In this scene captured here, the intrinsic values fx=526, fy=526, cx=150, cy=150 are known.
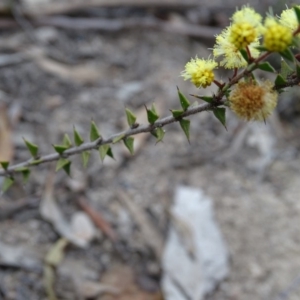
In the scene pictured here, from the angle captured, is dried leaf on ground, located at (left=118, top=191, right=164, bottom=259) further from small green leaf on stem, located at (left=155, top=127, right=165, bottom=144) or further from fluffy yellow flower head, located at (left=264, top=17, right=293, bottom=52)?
fluffy yellow flower head, located at (left=264, top=17, right=293, bottom=52)

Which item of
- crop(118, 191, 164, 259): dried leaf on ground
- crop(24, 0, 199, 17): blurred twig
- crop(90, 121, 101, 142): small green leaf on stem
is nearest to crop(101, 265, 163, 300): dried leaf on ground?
crop(118, 191, 164, 259): dried leaf on ground

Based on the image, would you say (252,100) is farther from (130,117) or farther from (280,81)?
(130,117)

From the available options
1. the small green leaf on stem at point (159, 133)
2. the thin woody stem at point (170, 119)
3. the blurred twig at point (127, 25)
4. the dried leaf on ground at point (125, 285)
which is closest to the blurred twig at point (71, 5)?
the blurred twig at point (127, 25)

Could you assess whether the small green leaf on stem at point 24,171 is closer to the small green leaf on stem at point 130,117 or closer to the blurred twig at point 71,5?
the small green leaf on stem at point 130,117

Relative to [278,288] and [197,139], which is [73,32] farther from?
[278,288]

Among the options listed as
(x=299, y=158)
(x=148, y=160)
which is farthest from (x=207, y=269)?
(x=299, y=158)

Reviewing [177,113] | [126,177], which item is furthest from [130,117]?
[126,177]
